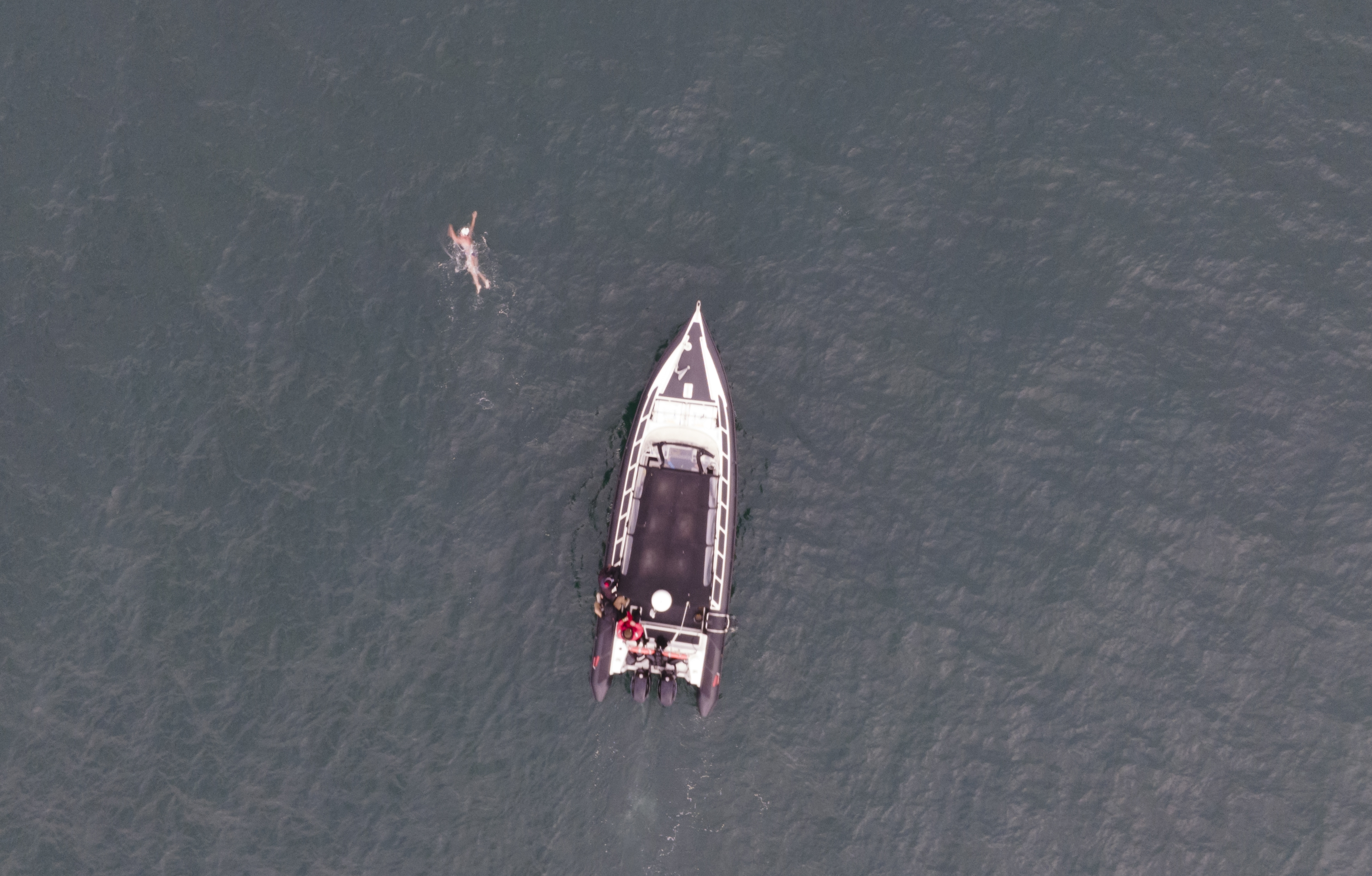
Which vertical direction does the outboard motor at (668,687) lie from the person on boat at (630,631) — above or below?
below

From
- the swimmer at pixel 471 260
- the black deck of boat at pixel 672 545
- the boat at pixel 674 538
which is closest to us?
the boat at pixel 674 538

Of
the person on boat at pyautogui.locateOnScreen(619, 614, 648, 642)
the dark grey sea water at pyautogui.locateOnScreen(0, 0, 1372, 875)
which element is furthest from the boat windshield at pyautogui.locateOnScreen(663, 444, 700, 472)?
the person on boat at pyautogui.locateOnScreen(619, 614, 648, 642)

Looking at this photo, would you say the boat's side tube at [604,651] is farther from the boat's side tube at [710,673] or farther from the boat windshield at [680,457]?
the boat windshield at [680,457]

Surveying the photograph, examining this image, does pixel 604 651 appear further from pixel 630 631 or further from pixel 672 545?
pixel 672 545

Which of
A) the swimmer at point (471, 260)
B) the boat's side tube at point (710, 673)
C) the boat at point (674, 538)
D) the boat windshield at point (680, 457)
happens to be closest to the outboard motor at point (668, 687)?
the boat at point (674, 538)

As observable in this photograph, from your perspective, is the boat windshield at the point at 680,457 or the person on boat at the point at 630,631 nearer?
the person on boat at the point at 630,631

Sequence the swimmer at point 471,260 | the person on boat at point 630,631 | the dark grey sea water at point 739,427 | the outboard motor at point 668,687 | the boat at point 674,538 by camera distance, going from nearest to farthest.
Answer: the person on boat at point 630,631 < the outboard motor at point 668,687 < the boat at point 674,538 < the dark grey sea water at point 739,427 < the swimmer at point 471,260

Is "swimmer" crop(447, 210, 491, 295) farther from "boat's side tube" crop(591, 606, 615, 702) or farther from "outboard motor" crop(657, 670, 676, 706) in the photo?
"outboard motor" crop(657, 670, 676, 706)

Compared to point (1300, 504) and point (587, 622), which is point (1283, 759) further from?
point (587, 622)
